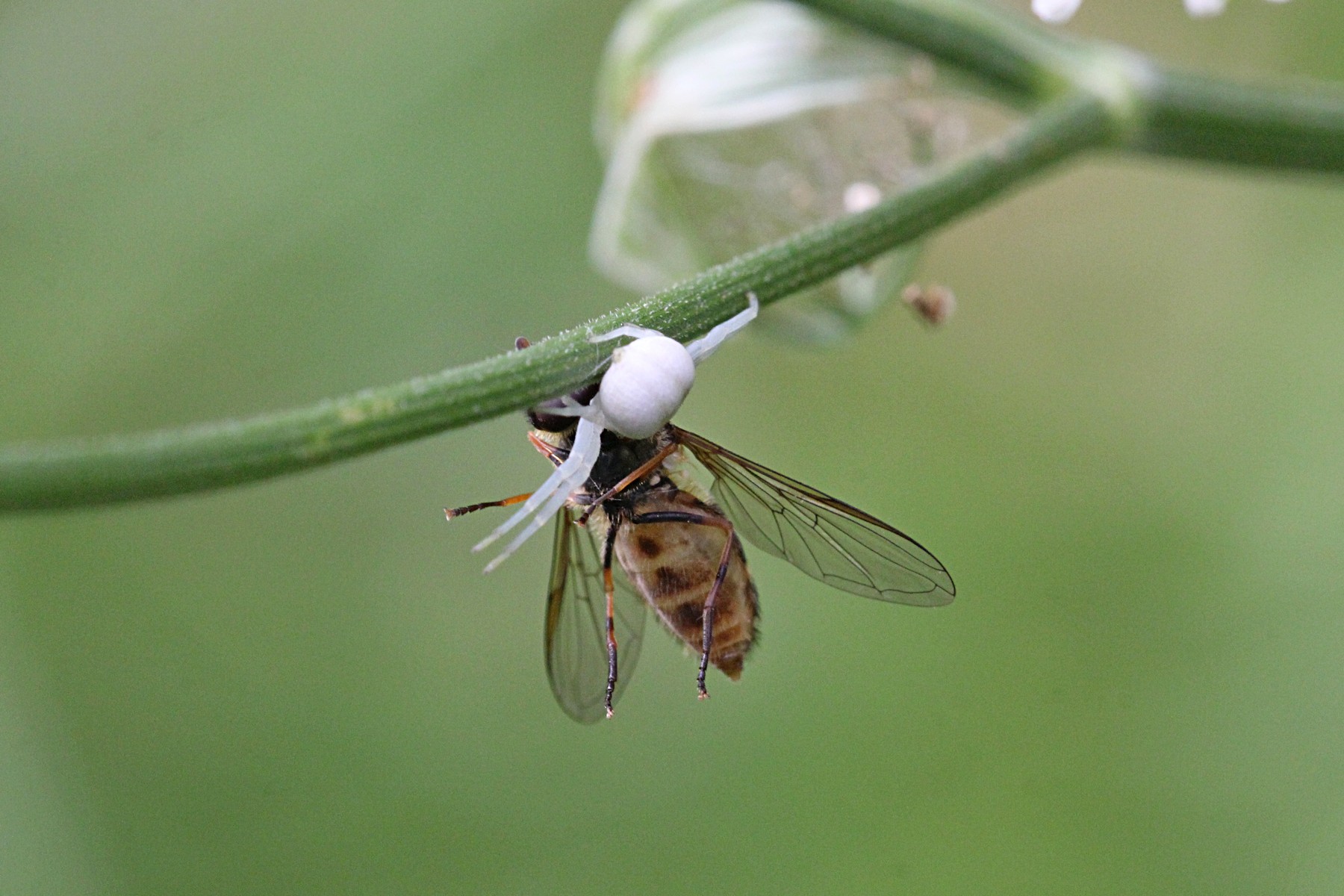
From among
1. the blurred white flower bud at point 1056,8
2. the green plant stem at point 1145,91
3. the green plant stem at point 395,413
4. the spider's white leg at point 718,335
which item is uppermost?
the green plant stem at point 1145,91

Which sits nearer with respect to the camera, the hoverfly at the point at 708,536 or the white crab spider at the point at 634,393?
the white crab spider at the point at 634,393

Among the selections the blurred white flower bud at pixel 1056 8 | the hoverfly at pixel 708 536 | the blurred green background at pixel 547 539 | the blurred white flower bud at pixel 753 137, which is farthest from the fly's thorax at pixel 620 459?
the blurred green background at pixel 547 539

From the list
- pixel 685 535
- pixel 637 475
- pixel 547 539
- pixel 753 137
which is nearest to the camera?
pixel 637 475

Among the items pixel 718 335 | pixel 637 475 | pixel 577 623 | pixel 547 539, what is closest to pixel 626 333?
pixel 718 335

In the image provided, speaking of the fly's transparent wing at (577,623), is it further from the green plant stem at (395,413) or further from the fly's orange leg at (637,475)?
the green plant stem at (395,413)

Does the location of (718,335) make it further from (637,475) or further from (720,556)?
(720,556)

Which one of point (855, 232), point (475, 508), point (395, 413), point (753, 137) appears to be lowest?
point (395, 413)

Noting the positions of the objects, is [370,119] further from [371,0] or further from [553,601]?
[553,601]

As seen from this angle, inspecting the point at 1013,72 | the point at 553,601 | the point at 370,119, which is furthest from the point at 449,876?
the point at 1013,72
